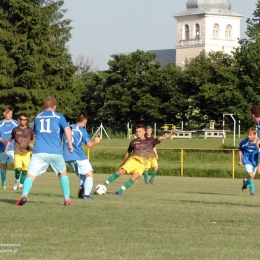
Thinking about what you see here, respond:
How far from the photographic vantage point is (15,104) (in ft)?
226

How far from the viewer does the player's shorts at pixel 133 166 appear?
60.0 feet

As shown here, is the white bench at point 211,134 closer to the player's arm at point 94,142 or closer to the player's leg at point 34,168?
the player's arm at point 94,142

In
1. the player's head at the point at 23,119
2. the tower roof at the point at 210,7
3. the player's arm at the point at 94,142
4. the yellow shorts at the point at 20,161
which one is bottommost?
the yellow shorts at the point at 20,161

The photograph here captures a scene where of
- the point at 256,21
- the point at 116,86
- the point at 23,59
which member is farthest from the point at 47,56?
the point at 116,86

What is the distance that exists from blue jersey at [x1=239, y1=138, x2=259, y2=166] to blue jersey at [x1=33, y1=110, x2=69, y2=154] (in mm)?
6802

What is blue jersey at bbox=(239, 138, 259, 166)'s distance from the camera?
1973 centimetres

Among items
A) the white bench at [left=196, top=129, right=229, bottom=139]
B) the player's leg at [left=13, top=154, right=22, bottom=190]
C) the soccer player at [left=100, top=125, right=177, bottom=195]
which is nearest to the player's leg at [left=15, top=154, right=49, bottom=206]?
the soccer player at [left=100, top=125, right=177, bottom=195]

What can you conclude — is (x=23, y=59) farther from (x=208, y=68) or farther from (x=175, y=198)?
(x=175, y=198)

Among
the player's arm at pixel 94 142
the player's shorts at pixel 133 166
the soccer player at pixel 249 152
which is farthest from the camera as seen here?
the soccer player at pixel 249 152

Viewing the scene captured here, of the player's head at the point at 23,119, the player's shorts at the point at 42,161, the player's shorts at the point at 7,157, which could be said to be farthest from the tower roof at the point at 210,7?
the player's shorts at the point at 42,161

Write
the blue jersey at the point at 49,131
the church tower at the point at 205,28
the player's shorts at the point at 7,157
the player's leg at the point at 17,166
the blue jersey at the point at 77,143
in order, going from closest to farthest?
the blue jersey at the point at 49,131
the blue jersey at the point at 77,143
the player's leg at the point at 17,166
the player's shorts at the point at 7,157
the church tower at the point at 205,28

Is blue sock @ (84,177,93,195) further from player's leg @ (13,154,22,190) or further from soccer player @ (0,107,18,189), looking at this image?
soccer player @ (0,107,18,189)

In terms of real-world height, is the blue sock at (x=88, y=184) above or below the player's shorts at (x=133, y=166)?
below

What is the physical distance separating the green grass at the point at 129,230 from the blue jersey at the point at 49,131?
0.96 m
